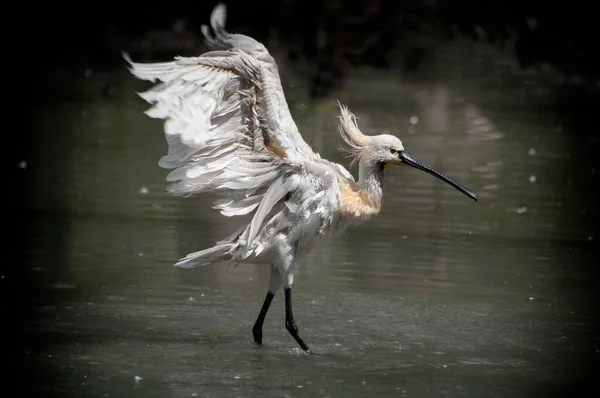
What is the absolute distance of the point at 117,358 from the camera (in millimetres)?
7098

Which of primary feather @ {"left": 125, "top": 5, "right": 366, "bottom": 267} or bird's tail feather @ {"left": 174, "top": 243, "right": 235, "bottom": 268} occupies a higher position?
primary feather @ {"left": 125, "top": 5, "right": 366, "bottom": 267}

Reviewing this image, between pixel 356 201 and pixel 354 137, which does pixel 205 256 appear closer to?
pixel 356 201

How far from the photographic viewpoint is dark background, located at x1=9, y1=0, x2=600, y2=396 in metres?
19.8

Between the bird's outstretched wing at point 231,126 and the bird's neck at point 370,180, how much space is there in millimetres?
301

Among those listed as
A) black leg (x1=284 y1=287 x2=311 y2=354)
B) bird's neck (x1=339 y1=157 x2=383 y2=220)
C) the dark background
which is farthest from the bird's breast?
the dark background

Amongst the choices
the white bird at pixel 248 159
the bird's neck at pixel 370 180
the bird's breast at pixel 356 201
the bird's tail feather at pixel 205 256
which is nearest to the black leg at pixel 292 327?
the white bird at pixel 248 159

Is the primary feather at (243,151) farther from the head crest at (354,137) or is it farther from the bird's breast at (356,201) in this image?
the head crest at (354,137)

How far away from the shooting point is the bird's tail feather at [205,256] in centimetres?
767

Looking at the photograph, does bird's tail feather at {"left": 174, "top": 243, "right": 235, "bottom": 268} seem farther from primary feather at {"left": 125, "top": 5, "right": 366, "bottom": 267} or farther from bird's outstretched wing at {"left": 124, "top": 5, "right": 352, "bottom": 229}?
bird's outstretched wing at {"left": 124, "top": 5, "right": 352, "bottom": 229}

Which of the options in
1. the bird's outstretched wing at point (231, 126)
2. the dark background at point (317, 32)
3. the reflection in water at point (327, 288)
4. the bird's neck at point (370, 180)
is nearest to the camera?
the reflection in water at point (327, 288)

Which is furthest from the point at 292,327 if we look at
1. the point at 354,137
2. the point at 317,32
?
the point at 317,32

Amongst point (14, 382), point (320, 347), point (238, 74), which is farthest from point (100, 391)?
point (238, 74)

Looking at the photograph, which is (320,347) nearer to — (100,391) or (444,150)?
(100,391)

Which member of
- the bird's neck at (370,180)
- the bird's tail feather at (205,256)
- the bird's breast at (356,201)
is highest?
the bird's neck at (370,180)
